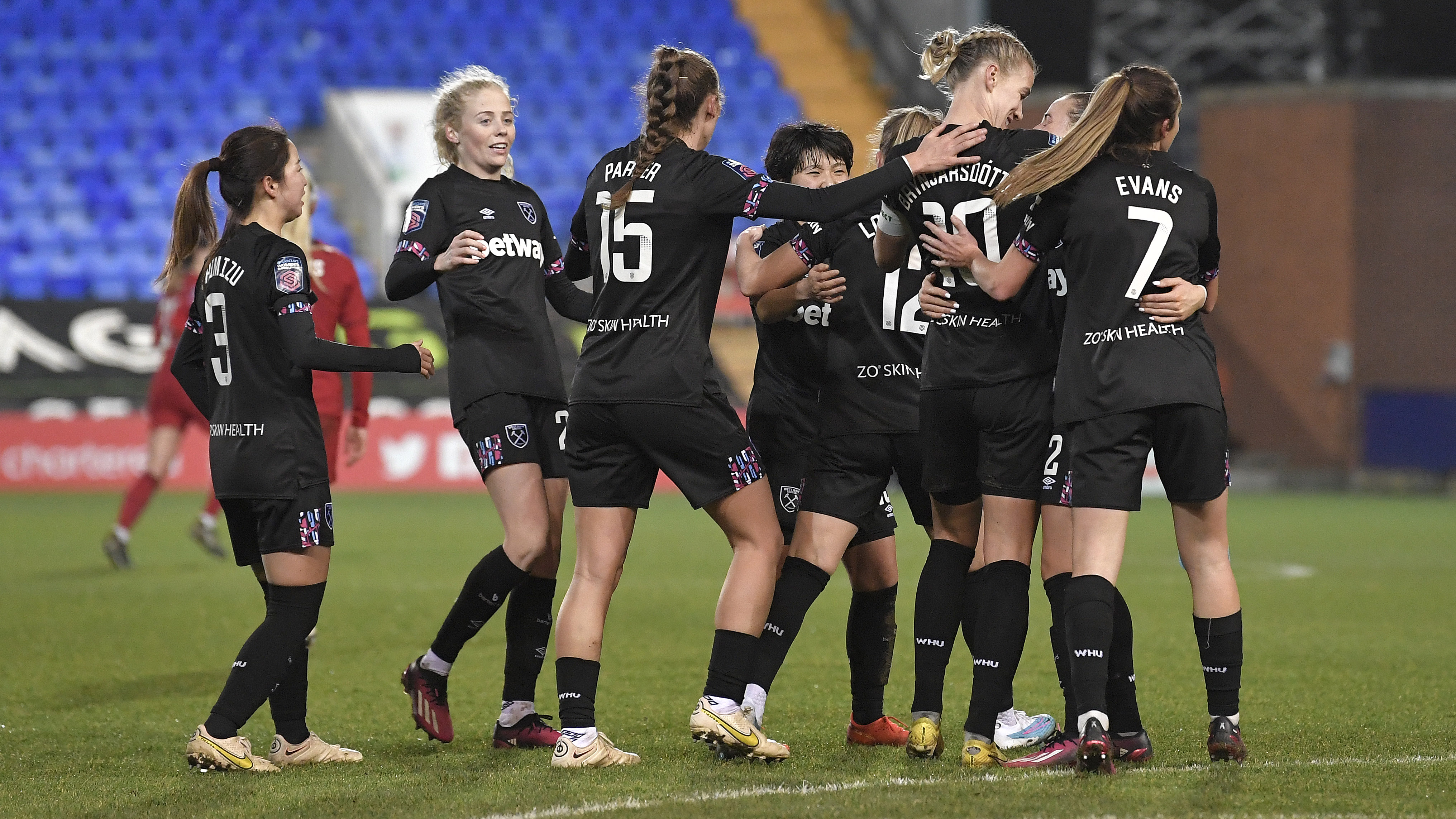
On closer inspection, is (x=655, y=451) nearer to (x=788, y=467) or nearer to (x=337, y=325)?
(x=788, y=467)

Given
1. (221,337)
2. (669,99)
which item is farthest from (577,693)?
(669,99)

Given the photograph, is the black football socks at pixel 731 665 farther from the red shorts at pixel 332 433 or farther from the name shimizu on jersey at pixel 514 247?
the red shorts at pixel 332 433

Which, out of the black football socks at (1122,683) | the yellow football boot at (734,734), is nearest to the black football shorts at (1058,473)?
the black football socks at (1122,683)

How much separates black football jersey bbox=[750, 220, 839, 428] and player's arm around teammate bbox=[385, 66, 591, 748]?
613 millimetres

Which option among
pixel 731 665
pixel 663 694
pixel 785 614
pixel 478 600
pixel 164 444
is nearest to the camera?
pixel 731 665

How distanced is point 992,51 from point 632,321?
1286mm

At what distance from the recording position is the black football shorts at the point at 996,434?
4512mm

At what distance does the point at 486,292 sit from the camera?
4.98 metres

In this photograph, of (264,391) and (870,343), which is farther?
(870,343)

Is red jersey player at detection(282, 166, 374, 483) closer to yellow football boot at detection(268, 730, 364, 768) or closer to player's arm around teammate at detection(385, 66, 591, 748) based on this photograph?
player's arm around teammate at detection(385, 66, 591, 748)

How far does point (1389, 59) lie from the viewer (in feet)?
63.6

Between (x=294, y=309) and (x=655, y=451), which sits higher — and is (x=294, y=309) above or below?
above

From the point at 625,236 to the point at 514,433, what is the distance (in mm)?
844

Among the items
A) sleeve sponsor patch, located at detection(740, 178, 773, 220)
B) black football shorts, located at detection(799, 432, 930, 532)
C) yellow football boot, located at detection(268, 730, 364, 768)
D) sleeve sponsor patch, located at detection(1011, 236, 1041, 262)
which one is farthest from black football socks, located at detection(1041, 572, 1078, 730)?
yellow football boot, located at detection(268, 730, 364, 768)
